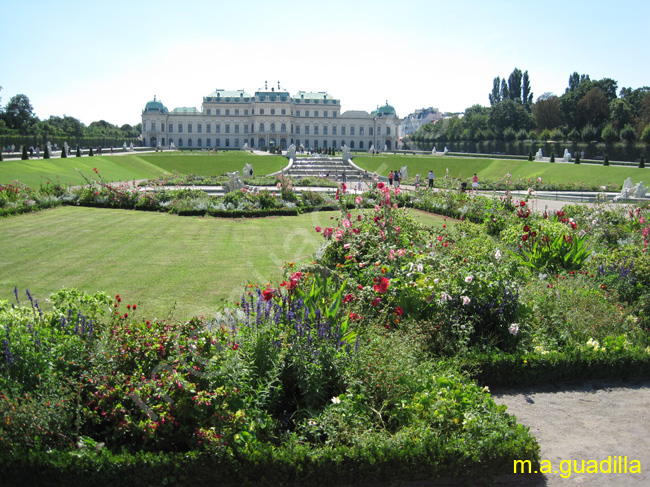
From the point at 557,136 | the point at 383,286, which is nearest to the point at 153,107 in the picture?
the point at 557,136

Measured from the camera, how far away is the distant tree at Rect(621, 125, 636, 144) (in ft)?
155

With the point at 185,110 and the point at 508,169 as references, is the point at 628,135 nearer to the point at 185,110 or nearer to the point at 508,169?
the point at 508,169

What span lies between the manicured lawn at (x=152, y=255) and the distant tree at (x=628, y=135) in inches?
1688

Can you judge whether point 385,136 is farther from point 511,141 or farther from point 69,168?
point 69,168

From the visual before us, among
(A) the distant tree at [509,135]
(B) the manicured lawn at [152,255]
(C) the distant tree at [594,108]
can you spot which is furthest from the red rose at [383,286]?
(A) the distant tree at [509,135]

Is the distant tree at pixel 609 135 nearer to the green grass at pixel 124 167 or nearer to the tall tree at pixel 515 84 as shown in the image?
the green grass at pixel 124 167

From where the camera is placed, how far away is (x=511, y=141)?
202 feet

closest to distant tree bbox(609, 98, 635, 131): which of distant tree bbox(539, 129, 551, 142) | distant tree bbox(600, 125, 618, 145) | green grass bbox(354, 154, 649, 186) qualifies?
distant tree bbox(600, 125, 618, 145)

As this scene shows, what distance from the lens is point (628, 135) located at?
47719 millimetres

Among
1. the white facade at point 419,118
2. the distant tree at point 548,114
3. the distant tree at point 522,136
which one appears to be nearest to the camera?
the distant tree at point 522,136

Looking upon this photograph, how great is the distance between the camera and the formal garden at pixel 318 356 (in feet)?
12.0

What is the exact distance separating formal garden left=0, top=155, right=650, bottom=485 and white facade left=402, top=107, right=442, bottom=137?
128m

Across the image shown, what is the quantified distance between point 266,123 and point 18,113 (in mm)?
45482

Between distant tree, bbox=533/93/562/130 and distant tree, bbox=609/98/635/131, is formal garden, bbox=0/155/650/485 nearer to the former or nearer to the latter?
distant tree, bbox=609/98/635/131
